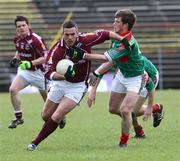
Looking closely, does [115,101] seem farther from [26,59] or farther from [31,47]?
[26,59]

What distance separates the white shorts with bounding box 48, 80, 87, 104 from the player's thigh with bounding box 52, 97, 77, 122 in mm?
79

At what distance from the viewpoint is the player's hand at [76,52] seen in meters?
9.86

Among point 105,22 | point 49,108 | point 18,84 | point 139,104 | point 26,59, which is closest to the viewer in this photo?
point 49,108

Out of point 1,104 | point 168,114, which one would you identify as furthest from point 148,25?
point 168,114

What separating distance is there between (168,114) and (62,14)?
1463 centimetres

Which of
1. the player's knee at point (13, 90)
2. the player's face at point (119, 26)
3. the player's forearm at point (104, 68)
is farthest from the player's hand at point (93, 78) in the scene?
the player's knee at point (13, 90)

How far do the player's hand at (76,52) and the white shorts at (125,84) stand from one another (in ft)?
2.91

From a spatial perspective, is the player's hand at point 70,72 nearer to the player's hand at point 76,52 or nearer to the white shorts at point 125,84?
the player's hand at point 76,52

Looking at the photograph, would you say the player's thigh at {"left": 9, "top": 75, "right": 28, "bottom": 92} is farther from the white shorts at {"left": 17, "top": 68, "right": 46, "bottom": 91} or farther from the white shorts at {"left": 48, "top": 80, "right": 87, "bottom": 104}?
the white shorts at {"left": 48, "top": 80, "right": 87, "bottom": 104}

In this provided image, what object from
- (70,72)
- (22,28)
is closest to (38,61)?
(22,28)

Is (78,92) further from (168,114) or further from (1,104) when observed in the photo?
(1,104)

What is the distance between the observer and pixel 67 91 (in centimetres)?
1015

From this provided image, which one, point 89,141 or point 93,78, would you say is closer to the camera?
point 93,78

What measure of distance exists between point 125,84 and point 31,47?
3920 mm
